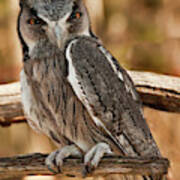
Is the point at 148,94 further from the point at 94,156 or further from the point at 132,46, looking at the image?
the point at 132,46

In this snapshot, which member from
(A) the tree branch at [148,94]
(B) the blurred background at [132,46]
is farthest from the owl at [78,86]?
(B) the blurred background at [132,46]

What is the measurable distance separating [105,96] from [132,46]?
105 inches

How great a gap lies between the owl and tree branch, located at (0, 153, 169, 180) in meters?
0.03

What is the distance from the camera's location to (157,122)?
2994 millimetres

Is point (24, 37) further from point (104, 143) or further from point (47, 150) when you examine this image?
point (47, 150)

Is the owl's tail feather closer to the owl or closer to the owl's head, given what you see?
the owl

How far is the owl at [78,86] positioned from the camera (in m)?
1.49

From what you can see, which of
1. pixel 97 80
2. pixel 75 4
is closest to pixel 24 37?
pixel 75 4

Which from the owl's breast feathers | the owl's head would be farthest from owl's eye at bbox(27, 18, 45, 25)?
the owl's breast feathers

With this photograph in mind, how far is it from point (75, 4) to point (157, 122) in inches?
65.9

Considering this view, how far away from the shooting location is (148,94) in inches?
87.4

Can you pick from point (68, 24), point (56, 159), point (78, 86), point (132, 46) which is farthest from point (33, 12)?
point (132, 46)

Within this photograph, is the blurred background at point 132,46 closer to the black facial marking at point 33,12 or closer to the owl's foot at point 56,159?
the owl's foot at point 56,159

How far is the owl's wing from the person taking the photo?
1.49 meters
